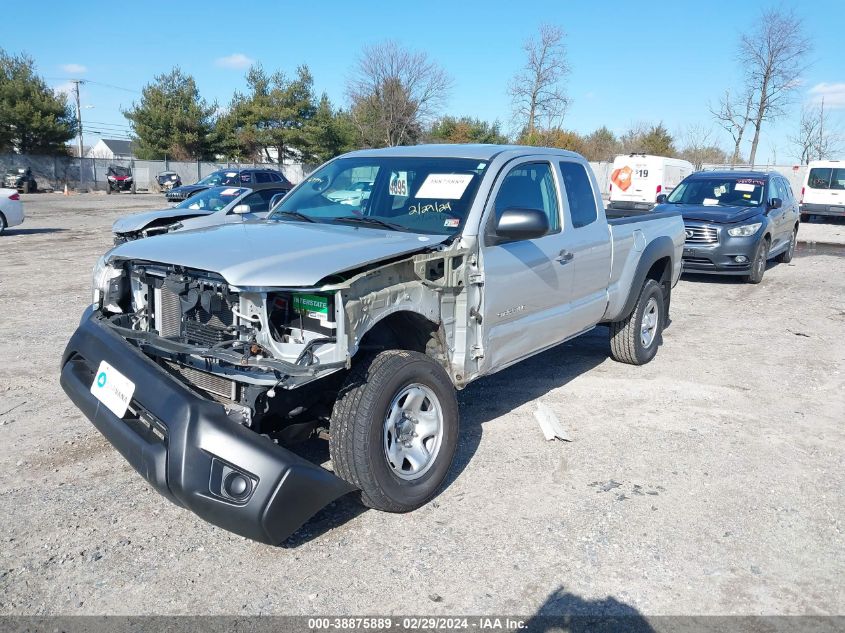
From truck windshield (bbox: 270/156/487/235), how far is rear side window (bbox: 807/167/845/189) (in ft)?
80.7

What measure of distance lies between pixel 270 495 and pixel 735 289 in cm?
1018

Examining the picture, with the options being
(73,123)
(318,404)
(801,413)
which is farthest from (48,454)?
(73,123)

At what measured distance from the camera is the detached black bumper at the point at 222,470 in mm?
2955

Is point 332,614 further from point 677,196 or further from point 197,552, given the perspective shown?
point 677,196

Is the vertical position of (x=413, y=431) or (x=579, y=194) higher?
(x=579, y=194)

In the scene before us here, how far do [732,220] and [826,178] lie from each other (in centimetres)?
1669

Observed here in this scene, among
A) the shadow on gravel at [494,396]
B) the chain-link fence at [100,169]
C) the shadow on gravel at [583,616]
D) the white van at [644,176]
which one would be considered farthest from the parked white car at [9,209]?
the chain-link fence at [100,169]

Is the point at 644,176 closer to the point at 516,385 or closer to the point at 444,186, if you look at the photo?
the point at 516,385

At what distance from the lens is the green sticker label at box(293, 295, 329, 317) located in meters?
3.25

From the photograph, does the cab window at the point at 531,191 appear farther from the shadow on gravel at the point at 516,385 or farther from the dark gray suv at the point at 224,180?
the dark gray suv at the point at 224,180

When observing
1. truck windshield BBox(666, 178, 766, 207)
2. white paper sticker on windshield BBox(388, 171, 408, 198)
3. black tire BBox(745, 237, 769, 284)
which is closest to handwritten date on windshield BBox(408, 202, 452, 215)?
white paper sticker on windshield BBox(388, 171, 408, 198)

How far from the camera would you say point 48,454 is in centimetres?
432

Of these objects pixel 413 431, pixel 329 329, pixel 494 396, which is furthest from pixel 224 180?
pixel 329 329

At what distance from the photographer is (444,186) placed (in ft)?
14.4
